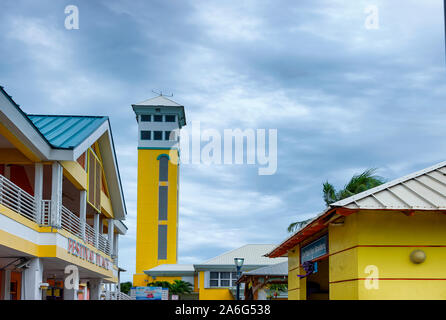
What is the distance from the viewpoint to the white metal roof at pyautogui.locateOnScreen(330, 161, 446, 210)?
1056cm

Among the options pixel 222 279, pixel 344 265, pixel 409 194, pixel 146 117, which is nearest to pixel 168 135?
pixel 146 117

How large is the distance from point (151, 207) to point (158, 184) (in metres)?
2.70

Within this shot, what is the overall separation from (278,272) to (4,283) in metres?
11.3

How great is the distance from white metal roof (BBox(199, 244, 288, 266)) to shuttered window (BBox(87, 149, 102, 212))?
88.4 feet

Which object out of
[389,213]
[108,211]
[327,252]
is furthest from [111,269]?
[389,213]

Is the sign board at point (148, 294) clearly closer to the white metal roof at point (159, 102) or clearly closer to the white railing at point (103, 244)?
the white railing at point (103, 244)

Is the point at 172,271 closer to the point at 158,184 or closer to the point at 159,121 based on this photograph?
the point at 158,184

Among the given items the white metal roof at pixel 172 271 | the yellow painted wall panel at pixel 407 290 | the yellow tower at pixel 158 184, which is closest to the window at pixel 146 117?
the yellow tower at pixel 158 184

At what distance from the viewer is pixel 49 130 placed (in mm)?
21562

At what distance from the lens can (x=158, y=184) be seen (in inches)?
2670

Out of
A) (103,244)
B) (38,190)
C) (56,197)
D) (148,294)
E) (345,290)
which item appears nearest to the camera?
(345,290)

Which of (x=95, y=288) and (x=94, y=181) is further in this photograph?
(x=95, y=288)
